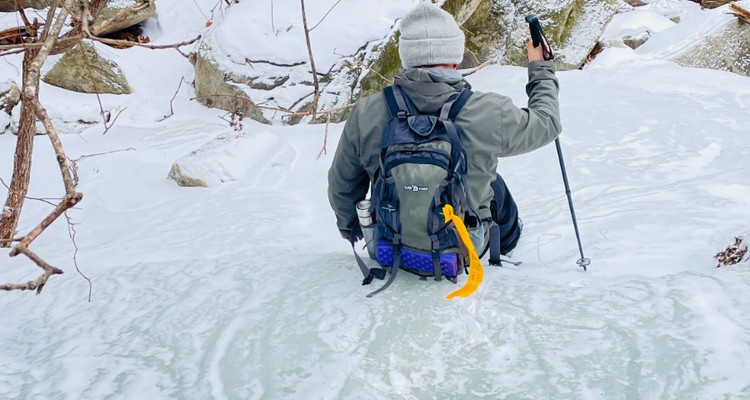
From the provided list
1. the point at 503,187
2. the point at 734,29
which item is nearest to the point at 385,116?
the point at 503,187

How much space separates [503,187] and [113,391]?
206 centimetres

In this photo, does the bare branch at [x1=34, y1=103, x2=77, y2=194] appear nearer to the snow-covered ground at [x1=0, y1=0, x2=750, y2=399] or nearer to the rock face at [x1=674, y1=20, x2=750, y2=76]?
the snow-covered ground at [x1=0, y1=0, x2=750, y2=399]

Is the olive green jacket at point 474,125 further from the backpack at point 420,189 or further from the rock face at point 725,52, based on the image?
the rock face at point 725,52

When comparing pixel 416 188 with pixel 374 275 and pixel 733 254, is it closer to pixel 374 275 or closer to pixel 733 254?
pixel 374 275

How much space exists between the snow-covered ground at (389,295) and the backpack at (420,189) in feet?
0.53

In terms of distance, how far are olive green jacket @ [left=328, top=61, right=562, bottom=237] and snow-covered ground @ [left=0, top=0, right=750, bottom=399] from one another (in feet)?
1.61

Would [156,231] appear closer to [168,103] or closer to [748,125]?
[168,103]

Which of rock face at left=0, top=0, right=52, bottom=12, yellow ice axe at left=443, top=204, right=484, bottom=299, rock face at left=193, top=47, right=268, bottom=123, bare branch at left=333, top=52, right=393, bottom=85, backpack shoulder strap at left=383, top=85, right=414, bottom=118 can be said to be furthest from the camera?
rock face at left=0, top=0, right=52, bottom=12

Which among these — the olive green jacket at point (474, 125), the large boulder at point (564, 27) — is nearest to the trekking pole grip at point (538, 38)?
the olive green jacket at point (474, 125)

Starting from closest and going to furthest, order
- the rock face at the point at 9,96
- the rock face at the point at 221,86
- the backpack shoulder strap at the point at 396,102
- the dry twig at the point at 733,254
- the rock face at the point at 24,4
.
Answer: the backpack shoulder strap at the point at 396,102
the dry twig at the point at 733,254
the rock face at the point at 9,96
the rock face at the point at 221,86
the rock face at the point at 24,4

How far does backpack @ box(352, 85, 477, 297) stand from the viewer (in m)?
2.32

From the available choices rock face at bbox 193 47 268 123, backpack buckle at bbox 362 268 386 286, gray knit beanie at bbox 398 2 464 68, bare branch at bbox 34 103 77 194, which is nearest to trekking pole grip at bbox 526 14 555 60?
gray knit beanie at bbox 398 2 464 68

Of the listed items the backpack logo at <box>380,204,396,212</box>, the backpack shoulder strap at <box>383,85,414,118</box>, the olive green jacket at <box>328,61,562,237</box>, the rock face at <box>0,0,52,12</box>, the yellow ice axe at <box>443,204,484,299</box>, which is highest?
the rock face at <box>0,0,52,12</box>

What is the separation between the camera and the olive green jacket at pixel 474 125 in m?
2.36
